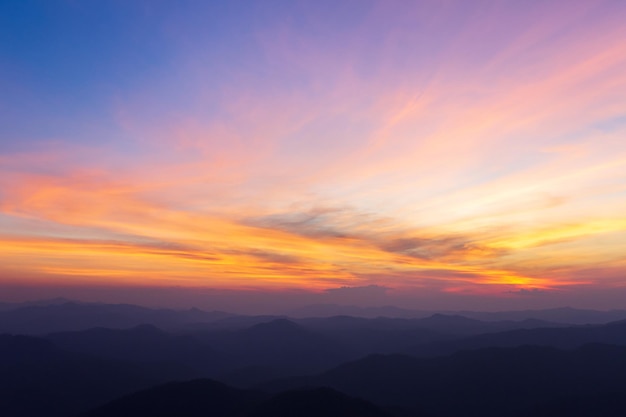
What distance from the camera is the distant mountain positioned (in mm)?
112875

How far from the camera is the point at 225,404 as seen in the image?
14988 cm

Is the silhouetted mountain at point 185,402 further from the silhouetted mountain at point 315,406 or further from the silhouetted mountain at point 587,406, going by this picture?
the silhouetted mountain at point 587,406

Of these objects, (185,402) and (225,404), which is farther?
(185,402)

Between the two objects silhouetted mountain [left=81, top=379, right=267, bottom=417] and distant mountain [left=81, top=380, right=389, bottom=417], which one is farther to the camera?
silhouetted mountain [left=81, top=379, right=267, bottom=417]

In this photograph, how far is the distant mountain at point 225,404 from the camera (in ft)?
370

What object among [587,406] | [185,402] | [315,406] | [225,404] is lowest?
[185,402]

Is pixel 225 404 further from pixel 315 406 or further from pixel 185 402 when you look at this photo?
pixel 315 406

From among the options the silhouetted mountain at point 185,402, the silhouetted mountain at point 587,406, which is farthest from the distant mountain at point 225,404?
the silhouetted mountain at point 587,406

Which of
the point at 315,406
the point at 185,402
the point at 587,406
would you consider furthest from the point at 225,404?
the point at 587,406

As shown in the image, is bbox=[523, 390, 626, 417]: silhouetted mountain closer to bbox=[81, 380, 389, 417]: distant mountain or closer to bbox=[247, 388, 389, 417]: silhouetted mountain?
bbox=[247, 388, 389, 417]: silhouetted mountain

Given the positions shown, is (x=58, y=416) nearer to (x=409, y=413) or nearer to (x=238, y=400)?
(x=238, y=400)

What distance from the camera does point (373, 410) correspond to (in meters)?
114

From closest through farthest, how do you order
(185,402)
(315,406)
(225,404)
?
(315,406) < (225,404) < (185,402)

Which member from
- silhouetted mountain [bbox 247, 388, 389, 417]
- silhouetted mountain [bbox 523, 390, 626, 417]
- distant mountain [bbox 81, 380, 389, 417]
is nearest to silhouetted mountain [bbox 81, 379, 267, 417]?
distant mountain [bbox 81, 380, 389, 417]
